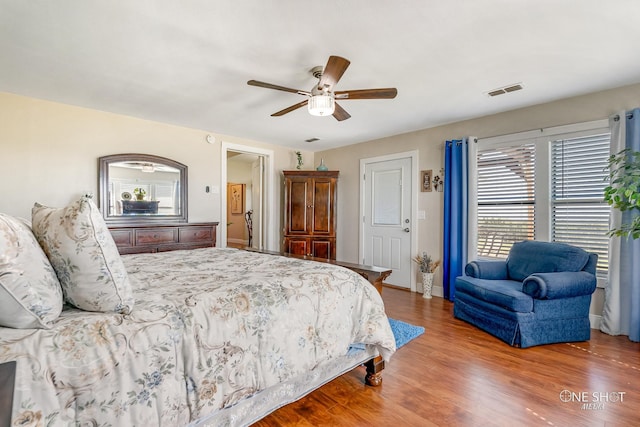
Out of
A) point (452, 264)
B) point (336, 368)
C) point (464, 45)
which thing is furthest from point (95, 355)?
point (452, 264)

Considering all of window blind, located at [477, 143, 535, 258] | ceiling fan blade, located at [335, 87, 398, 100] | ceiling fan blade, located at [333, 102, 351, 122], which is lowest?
window blind, located at [477, 143, 535, 258]

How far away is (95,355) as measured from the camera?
91 centimetres

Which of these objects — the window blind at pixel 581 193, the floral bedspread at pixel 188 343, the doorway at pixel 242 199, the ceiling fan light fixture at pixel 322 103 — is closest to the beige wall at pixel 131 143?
the window blind at pixel 581 193

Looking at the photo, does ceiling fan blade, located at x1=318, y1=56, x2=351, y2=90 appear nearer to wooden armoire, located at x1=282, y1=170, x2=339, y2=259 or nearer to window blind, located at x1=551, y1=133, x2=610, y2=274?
window blind, located at x1=551, y1=133, x2=610, y2=274

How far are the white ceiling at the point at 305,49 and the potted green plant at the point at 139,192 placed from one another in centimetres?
102

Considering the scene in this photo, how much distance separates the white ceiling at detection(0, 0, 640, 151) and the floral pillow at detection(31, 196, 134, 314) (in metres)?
1.38

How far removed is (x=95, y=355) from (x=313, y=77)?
2.41 meters

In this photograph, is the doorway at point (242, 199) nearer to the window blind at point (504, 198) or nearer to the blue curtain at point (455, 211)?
the blue curtain at point (455, 211)

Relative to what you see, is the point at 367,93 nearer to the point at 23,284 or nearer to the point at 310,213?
the point at 23,284

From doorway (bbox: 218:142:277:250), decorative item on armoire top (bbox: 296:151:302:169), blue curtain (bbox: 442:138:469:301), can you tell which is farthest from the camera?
doorway (bbox: 218:142:277:250)

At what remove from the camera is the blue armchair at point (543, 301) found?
8.09 feet

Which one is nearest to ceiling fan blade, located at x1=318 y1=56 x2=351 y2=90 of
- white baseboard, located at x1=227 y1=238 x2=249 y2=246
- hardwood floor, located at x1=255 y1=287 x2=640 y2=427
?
hardwood floor, located at x1=255 y1=287 x2=640 y2=427

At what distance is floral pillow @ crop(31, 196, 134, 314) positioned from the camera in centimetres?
106

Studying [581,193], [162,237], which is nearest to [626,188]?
[581,193]
